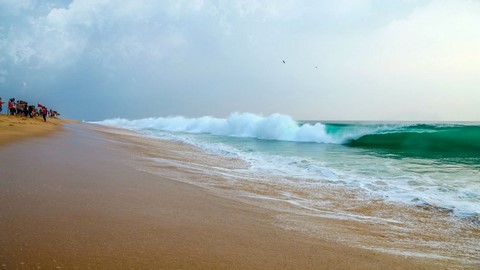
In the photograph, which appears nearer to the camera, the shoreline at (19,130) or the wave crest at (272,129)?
the shoreline at (19,130)

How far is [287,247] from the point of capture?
2.60 m

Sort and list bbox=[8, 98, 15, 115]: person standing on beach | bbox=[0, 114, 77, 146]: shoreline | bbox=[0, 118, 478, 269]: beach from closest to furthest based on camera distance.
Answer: bbox=[0, 118, 478, 269]: beach → bbox=[0, 114, 77, 146]: shoreline → bbox=[8, 98, 15, 115]: person standing on beach

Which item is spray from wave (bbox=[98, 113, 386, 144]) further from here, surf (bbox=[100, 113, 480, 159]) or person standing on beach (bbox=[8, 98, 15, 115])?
person standing on beach (bbox=[8, 98, 15, 115])

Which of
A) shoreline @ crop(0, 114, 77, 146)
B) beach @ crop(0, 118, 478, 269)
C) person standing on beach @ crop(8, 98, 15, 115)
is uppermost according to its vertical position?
person standing on beach @ crop(8, 98, 15, 115)

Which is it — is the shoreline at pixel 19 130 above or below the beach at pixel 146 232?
above

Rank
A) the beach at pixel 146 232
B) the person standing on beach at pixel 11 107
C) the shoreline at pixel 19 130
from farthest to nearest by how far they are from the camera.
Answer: the person standing on beach at pixel 11 107 < the shoreline at pixel 19 130 < the beach at pixel 146 232

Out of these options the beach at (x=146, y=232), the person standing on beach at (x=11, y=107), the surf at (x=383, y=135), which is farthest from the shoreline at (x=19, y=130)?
the surf at (x=383, y=135)

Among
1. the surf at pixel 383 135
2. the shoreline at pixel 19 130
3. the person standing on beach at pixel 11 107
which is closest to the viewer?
the shoreline at pixel 19 130

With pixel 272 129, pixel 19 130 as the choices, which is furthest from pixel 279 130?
pixel 19 130

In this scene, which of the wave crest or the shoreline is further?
the wave crest

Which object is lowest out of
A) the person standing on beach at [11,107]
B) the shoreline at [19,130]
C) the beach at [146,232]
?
the beach at [146,232]

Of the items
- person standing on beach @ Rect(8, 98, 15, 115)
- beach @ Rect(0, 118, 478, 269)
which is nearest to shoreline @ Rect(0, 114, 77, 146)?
beach @ Rect(0, 118, 478, 269)

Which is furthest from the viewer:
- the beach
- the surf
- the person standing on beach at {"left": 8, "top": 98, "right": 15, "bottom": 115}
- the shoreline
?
the person standing on beach at {"left": 8, "top": 98, "right": 15, "bottom": 115}

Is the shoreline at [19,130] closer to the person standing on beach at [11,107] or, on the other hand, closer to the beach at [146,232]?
the beach at [146,232]
